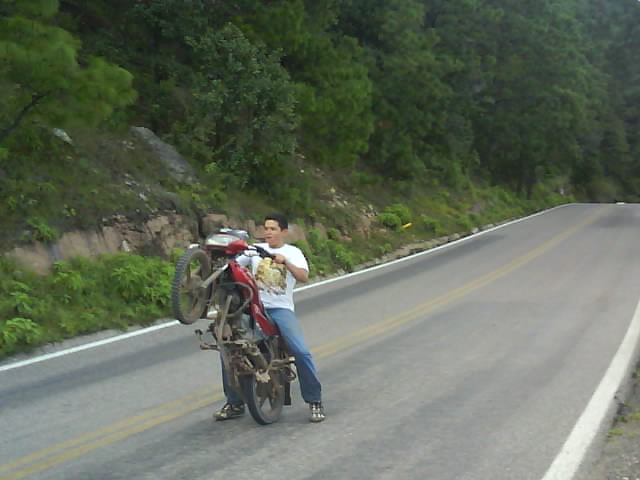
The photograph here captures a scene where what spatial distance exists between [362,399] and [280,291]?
5.89 feet

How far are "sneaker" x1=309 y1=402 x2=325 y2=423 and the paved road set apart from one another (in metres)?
0.14

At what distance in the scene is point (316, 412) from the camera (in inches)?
297

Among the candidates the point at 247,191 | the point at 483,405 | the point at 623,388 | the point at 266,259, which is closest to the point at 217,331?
the point at 266,259

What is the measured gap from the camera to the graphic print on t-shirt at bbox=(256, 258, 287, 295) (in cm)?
729

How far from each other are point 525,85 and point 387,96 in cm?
1718

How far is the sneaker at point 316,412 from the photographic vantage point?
7520 millimetres

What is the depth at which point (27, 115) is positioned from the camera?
494 inches

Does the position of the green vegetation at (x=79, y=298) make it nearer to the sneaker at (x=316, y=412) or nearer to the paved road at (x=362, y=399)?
the paved road at (x=362, y=399)

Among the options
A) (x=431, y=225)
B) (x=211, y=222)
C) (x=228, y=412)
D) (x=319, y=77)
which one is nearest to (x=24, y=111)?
(x=211, y=222)

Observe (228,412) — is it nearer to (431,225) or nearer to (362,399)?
(362,399)

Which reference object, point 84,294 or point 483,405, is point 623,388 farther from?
point 84,294

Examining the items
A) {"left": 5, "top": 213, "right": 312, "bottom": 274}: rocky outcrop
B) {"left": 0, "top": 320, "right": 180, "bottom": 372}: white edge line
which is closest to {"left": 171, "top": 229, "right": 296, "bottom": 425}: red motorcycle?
{"left": 0, "top": 320, "right": 180, "bottom": 372}: white edge line

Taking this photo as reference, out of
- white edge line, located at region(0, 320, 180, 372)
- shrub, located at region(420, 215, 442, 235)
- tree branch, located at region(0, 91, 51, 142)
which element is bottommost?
shrub, located at region(420, 215, 442, 235)

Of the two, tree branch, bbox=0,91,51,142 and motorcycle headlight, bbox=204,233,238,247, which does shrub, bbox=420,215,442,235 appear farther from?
motorcycle headlight, bbox=204,233,238,247
